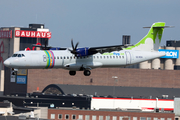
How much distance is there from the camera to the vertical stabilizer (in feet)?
241

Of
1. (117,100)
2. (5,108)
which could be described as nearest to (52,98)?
(117,100)

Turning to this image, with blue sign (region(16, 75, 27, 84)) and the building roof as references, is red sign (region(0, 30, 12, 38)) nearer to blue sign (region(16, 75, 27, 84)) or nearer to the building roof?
A: blue sign (region(16, 75, 27, 84))

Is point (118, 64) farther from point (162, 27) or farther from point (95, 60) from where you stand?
point (162, 27)

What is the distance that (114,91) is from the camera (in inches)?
5044

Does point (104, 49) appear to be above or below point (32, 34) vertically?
below

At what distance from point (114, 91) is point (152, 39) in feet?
182

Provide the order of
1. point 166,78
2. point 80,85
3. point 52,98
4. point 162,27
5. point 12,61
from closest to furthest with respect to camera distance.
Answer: point 12,61
point 162,27
point 52,98
point 80,85
point 166,78

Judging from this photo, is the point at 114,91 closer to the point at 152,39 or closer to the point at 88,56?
the point at 152,39

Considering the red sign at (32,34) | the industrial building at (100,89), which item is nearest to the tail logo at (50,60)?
the industrial building at (100,89)

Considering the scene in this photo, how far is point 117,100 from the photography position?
10600cm

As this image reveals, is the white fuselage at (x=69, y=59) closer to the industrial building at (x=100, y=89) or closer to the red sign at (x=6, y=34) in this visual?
the industrial building at (x=100, y=89)

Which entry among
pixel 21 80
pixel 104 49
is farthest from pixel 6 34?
pixel 104 49

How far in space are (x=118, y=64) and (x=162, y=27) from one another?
11.2 meters

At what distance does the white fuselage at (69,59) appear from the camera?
63.3 m
